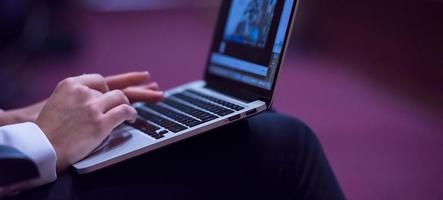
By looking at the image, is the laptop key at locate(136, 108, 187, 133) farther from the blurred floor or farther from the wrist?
the blurred floor

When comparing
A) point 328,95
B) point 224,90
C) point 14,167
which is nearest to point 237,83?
point 224,90

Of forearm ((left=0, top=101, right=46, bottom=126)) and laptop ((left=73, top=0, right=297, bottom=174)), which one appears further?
forearm ((left=0, top=101, right=46, bottom=126))

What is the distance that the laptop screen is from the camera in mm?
928

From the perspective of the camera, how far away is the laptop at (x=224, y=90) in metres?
0.77

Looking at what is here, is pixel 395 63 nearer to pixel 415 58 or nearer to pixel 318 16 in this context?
pixel 415 58

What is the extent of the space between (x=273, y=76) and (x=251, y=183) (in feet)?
0.79

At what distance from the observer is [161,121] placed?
2.87 feet

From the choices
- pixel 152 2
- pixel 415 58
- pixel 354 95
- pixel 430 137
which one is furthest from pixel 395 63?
pixel 152 2

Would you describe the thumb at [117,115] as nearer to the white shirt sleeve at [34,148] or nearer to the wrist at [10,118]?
the white shirt sleeve at [34,148]

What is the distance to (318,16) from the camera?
3244mm

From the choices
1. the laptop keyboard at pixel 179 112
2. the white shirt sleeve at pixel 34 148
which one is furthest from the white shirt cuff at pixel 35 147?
the laptop keyboard at pixel 179 112

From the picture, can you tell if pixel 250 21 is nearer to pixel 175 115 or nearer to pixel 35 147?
pixel 175 115

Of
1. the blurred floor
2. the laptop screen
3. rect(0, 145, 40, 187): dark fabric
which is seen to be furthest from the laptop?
the blurred floor

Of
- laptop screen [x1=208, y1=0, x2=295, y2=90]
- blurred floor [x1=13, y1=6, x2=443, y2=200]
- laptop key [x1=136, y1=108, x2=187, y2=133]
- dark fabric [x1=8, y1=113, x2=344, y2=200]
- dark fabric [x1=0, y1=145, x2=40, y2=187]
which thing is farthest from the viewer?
blurred floor [x1=13, y1=6, x2=443, y2=200]
